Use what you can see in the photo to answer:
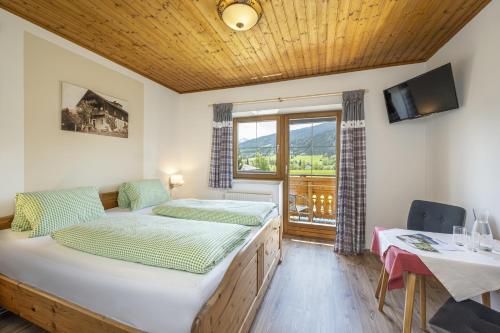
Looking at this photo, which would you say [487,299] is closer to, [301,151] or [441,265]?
[441,265]

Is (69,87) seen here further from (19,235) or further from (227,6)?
(227,6)

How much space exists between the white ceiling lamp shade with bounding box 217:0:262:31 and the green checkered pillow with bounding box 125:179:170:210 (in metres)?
2.13

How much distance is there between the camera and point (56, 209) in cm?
179

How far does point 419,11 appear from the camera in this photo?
1.83 meters

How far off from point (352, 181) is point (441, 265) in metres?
1.69

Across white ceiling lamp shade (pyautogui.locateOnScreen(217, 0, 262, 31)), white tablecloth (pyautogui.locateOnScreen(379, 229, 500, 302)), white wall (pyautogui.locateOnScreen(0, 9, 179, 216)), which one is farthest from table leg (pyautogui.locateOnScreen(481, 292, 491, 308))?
white wall (pyautogui.locateOnScreen(0, 9, 179, 216))

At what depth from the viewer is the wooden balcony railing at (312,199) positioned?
3482 mm

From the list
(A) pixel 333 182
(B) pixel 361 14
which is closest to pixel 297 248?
(A) pixel 333 182

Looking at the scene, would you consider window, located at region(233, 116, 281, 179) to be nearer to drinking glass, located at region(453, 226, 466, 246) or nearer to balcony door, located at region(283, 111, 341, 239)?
balcony door, located at region(283, 111, 341, 239)

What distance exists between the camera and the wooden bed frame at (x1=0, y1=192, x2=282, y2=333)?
106 cm

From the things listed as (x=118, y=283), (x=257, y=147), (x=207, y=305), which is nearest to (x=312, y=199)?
(x=257, y=147)

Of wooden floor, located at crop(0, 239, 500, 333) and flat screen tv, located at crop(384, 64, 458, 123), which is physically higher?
flat screen tv, located at crop(384, 64, 458, 123)

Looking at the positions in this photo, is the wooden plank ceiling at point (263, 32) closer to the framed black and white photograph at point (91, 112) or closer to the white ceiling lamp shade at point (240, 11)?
the white ceiling lamp shade at point (240, 11)

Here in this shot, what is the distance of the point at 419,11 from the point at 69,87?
3458mm
